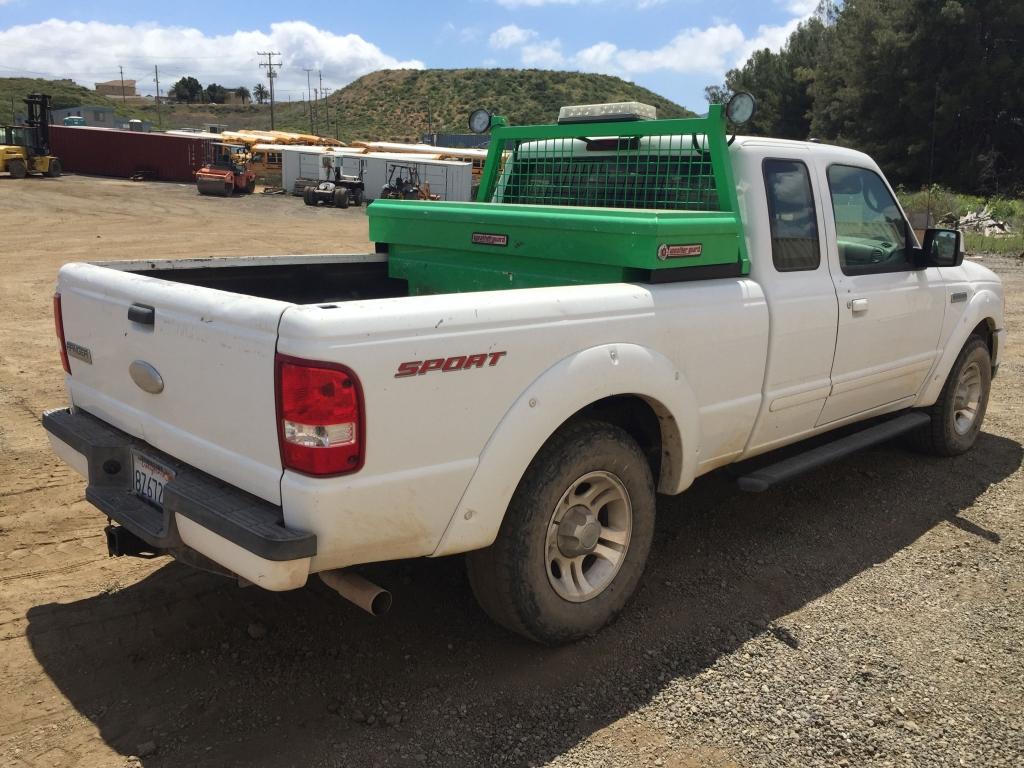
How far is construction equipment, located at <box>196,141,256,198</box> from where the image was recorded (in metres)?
36.7

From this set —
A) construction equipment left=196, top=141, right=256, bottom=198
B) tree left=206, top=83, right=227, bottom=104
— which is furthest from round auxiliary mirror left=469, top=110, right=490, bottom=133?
tree left=206, top=83, right=227, bottom=104

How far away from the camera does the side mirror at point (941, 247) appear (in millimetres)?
4957

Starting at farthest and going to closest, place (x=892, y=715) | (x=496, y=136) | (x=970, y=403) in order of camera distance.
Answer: (x=970, y=403) < (x=496, y=136) < (x=892, y=715)

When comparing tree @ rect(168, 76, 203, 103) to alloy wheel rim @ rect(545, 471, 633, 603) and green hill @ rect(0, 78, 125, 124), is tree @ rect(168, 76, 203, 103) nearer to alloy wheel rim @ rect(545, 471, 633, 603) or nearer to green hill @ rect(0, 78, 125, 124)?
green hill @ rect(0, 78, 125, 124)

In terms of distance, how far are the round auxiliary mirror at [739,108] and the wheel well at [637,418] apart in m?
1.39

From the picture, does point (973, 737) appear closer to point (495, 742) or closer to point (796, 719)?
point (796, 719)

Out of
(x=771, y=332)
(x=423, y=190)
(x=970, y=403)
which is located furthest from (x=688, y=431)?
(x=423, y=190)

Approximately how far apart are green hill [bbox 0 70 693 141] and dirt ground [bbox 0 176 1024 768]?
10147cm

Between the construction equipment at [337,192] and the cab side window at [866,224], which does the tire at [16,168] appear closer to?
the construction equipment at [337,192]

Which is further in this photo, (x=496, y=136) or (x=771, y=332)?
(x=496, y=136)

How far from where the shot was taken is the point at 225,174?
3691 cm

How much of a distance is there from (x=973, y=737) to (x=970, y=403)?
3.60m

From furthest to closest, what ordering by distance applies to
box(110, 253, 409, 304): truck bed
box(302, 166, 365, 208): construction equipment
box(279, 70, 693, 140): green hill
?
box(279, 70, 693, 140): green hill < box(302, 166, 365, 208): construction equipment < box(110, 253, 409, 304): truck bed

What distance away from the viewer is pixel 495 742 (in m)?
2.94
